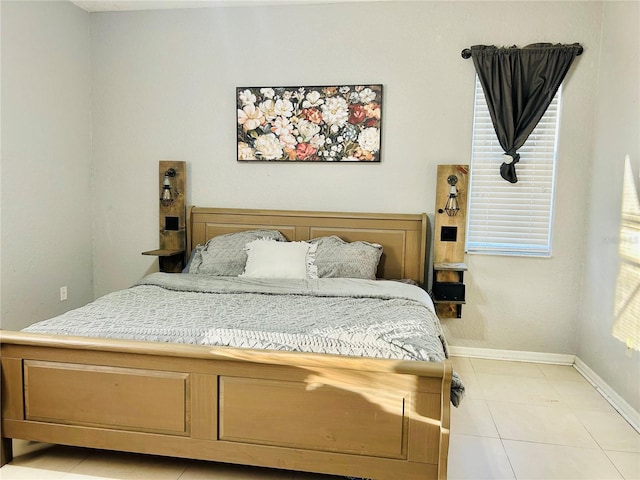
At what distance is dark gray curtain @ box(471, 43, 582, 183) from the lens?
11.3ft

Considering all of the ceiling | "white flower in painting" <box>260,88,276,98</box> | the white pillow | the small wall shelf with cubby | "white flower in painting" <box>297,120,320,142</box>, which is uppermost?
the ceiling

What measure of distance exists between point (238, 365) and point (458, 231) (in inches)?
88.0

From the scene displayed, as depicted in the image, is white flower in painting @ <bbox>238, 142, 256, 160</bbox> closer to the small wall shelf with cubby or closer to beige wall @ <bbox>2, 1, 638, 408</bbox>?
beige wall @ <bbox>2, 1, 638, 408</bbox>

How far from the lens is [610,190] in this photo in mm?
3162

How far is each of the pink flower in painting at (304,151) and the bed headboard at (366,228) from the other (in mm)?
444

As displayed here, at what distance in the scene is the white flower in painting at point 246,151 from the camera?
3.88 meters

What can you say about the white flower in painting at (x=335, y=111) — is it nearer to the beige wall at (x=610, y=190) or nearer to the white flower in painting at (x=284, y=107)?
the white flower in painting at (x=284, y=107)

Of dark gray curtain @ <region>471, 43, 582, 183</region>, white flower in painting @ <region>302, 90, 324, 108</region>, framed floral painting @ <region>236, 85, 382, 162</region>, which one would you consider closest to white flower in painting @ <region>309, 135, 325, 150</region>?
framed floral painting @ <region>236, 85, 382, 162</region>

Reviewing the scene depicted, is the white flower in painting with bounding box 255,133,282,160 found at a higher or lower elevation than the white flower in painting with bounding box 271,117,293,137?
lower

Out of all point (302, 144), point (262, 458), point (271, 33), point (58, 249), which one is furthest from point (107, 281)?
point (262, 458)

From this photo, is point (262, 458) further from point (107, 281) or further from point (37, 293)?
point (107, 281)

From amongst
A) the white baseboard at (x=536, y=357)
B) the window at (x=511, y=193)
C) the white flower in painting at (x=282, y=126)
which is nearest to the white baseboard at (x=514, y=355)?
the white baseboard at (x=536, y=357)

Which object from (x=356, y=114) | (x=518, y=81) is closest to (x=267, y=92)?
(x=356, y=114)

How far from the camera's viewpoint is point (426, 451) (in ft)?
6.19
